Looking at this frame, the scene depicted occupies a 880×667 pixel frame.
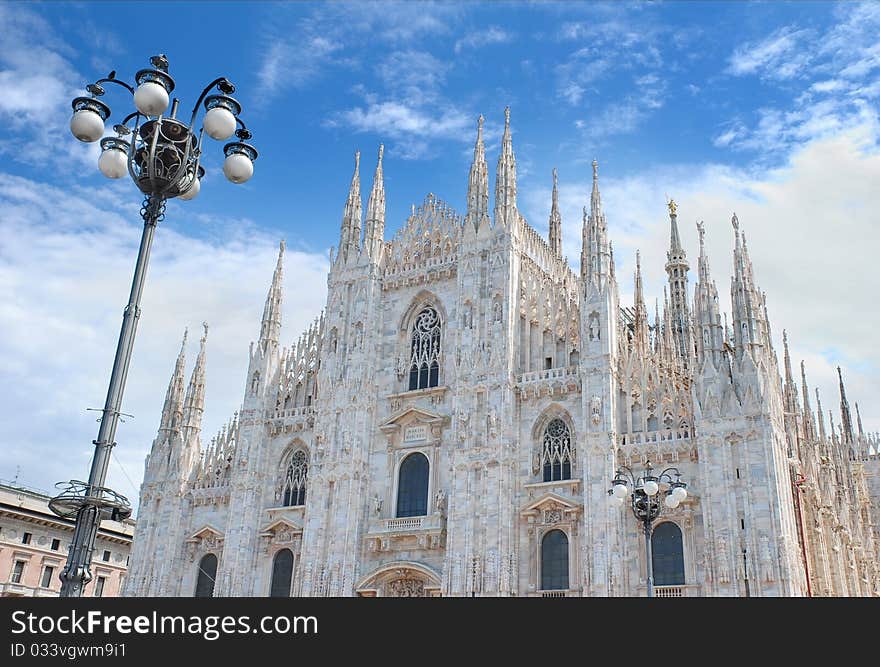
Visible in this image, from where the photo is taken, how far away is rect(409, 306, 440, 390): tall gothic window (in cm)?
3772

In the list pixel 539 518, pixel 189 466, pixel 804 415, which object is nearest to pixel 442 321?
pixel 539 518

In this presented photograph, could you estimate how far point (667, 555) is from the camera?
30047mm

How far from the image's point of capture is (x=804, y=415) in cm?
4297

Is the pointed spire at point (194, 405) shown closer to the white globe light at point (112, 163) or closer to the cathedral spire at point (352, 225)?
the cathedral spire at point (352, 225)

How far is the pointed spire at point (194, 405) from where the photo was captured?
1652 inches

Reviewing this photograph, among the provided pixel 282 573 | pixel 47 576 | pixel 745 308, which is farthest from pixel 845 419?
pixel 47 576

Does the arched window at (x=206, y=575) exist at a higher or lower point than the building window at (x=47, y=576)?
lower

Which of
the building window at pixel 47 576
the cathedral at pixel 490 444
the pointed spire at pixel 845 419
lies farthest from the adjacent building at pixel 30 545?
the pointed spire at pixel 845 419

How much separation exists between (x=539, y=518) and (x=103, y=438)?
21809mm

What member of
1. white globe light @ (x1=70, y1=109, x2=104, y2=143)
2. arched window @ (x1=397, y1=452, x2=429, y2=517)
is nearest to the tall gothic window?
arched window @ (x1=397, y1=452, x2=429, y2=517)

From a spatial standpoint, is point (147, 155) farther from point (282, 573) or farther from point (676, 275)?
point (676, 275)

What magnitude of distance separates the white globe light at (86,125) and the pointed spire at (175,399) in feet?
97.6

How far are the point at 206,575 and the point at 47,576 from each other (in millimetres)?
15892

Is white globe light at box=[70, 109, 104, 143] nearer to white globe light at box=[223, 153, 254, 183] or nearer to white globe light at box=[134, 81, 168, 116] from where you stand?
white globe light at box=[134, 81, 168, 116]
